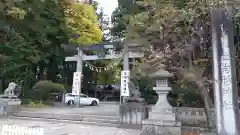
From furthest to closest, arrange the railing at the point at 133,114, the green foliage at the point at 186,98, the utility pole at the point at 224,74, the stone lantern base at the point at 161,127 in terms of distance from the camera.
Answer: the green foliage at the point at 186,98 < the railing at the point at 133,114 < the stone lantern base at the point at 161,127 < the utility pole at the point at 224,74

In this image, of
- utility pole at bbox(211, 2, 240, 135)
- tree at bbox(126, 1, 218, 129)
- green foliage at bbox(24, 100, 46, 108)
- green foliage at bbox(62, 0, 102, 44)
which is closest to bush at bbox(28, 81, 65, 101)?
green foliage at bbox(24, 100, 46, 108)

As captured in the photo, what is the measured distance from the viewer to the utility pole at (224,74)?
6.73 m

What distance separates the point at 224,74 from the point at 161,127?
2.64 meters

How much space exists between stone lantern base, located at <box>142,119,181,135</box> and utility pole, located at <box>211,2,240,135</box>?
1274mm

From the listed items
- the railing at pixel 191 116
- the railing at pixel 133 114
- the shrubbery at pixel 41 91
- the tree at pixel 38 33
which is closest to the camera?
the railing at pixel 133 114

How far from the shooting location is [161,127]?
7480 mm

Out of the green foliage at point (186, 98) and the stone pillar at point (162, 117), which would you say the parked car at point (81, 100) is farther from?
the stone pillar at point (162, 117)

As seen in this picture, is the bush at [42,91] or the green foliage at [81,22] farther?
the green foliage at [81,22]

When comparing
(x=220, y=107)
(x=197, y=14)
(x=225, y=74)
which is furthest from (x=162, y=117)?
(x=197, y=14)

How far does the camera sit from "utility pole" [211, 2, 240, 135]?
673 centimetres

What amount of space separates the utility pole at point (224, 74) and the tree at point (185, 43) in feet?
2.01

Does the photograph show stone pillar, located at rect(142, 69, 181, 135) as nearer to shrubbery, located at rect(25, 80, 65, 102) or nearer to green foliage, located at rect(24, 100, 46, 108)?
green foliage, located at rect(24, 100, 46, 108)

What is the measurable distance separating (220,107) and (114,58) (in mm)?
9812

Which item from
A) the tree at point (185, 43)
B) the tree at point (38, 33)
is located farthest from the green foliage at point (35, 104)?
the tree at point (185, 43)
